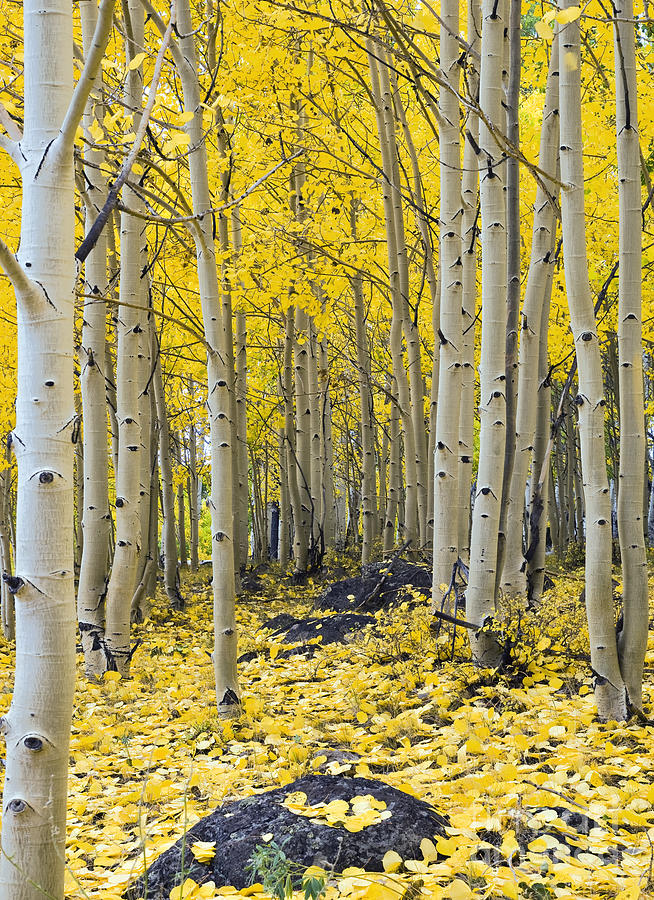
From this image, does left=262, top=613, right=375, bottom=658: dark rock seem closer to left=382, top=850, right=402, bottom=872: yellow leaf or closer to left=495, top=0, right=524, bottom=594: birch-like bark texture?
left=495, top=0, right=524, bottom=594: birch-like bark texture

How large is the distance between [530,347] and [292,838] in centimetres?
362

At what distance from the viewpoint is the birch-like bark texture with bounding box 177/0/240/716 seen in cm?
410

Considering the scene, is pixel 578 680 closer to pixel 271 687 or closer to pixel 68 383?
pixel 271 687

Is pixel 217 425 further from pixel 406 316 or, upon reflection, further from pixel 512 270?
pixel 406 316

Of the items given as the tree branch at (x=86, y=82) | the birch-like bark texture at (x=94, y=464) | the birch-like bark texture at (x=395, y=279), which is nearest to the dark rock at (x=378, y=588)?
the birch-like bark texture at (x=395, y=279)

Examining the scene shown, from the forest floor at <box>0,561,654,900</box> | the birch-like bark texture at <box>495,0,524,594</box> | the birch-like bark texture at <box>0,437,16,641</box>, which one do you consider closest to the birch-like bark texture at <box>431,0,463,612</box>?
the birch-like bark texture at <box>495,0,524,594</box>

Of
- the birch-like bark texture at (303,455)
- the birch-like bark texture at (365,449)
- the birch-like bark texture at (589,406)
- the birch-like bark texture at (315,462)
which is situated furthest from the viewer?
the birch-like bark texture at (315,462)

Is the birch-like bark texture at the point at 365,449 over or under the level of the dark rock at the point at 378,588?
over

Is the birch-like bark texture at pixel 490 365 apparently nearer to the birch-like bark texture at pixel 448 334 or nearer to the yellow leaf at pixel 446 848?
the birch-like bark texture at pixel 448 334

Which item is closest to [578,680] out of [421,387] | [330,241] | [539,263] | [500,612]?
[500,612]

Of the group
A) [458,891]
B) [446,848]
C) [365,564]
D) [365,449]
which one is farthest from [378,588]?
[458,891]

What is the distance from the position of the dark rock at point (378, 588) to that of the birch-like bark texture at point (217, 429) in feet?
7.74

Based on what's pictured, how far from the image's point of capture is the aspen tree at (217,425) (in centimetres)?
410

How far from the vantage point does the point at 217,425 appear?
416 cm
